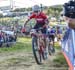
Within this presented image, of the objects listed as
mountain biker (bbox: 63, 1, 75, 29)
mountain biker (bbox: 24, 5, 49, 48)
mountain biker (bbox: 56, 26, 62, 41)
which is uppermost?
mountain biker (bbox: 63, 1, 75, 29)

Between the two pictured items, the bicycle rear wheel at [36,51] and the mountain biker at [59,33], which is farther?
the mountain biker at [59,33]

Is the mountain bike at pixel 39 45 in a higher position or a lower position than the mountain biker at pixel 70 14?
lower

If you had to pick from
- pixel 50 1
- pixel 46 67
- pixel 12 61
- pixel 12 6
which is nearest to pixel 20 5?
pixel 12 6

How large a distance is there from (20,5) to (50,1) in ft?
6.07

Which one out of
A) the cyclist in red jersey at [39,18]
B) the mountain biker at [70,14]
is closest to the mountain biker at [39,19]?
the cyclist in red jersey at [39,18]

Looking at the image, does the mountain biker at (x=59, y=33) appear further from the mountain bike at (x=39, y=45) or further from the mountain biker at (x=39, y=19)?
the mountain biker at (x=39, y=19)

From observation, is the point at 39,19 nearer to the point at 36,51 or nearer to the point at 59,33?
the point at 36,51

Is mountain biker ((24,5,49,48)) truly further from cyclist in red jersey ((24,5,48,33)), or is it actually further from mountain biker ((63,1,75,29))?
mountain biker ((63,1,75,29))

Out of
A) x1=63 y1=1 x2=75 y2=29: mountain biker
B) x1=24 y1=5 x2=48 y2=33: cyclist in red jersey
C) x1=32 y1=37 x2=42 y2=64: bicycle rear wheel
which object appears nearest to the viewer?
x1=63 y1=1 x2=75 y2=29: mountain biker

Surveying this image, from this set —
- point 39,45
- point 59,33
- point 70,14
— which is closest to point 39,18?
point 39,45

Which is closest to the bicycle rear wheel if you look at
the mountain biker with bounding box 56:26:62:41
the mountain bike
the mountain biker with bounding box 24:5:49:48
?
the mountain bike

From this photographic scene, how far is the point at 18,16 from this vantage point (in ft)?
56.4

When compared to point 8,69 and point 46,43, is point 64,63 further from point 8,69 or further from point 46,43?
point 8,69

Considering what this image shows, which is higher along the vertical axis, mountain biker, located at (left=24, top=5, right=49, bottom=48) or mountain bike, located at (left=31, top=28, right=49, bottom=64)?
mountain biker, located at (left=24, top=5, right=49, bottom=48)
